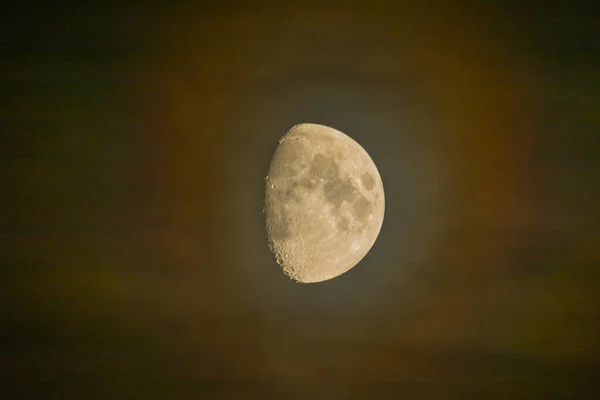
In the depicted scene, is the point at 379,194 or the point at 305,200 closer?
the point at 305,200

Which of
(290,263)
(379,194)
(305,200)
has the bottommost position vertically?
(290,263)

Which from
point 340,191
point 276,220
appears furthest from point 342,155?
point 276,220

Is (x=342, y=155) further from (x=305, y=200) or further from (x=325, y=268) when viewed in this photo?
(x=325, y=268)

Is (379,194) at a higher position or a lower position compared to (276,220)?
higher

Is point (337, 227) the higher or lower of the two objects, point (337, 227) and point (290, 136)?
the lower

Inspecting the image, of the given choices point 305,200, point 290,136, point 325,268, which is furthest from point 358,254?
point 290,136

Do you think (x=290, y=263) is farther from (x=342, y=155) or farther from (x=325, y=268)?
(x=342, y=155)
